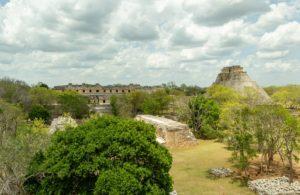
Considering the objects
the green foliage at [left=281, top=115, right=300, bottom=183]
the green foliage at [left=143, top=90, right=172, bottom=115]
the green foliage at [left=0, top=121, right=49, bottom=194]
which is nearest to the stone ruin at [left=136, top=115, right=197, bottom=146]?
the green foliage at [left=281, top=115, right=300, bottom=183]

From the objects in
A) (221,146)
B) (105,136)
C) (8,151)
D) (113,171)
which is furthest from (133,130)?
(221,146)

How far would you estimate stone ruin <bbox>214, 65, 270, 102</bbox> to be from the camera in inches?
1659

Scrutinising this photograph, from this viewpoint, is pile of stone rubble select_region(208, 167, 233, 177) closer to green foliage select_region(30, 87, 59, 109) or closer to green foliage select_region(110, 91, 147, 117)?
green foliage select_region(110, 91, 147, 117)

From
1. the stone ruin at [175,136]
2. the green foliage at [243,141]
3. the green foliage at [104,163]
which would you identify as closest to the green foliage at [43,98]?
the stone ruin at [175,136]

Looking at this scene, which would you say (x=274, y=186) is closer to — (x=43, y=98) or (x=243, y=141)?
(x=243, y=141)

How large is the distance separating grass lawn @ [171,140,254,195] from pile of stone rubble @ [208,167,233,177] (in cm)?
42

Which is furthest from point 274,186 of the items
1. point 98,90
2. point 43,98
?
point 98,90

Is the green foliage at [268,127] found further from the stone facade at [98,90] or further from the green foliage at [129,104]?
the stone facade at [98,90]

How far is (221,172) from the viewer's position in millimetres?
17578

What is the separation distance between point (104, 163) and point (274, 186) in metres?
8.31

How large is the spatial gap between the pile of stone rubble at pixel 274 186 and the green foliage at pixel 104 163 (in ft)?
16.4

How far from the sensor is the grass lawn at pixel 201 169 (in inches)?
604

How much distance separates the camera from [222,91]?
119 ft

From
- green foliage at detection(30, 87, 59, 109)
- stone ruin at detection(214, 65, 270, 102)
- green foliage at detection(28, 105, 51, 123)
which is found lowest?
green foliage at detection(28, 105, 51, 123)
